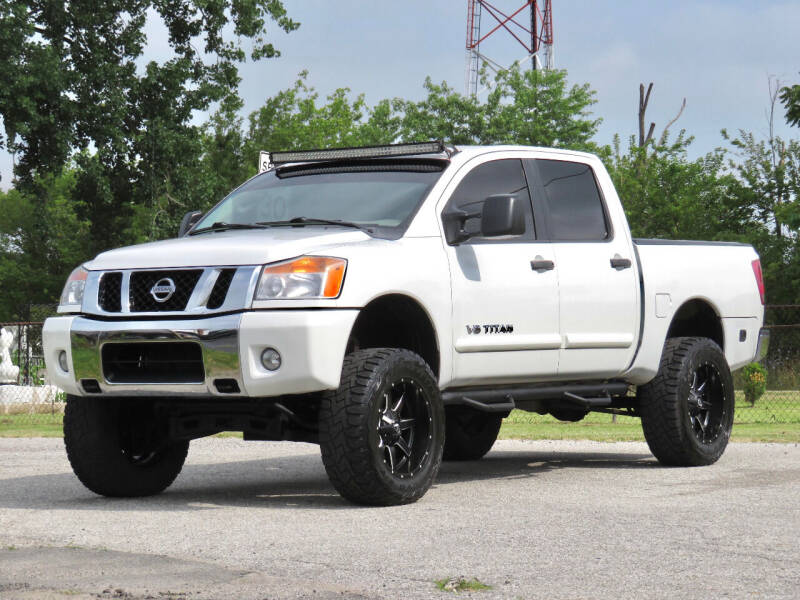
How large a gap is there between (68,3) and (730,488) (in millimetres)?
28147

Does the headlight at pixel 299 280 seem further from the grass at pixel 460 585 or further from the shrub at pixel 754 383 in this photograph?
the shrub at pixel 754 383

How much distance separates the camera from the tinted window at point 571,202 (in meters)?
9.05

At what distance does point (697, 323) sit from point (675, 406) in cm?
121

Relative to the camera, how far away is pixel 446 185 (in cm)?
815

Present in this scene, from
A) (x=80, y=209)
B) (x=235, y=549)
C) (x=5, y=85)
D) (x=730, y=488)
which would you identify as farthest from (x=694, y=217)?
(x=235, y=549)

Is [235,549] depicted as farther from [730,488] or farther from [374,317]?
[730,488]

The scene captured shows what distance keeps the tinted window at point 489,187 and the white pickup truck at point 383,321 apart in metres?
0.01

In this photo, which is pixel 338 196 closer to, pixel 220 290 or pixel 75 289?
pixel 220 290

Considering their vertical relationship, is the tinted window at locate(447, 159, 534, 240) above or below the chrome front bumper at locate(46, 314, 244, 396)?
above

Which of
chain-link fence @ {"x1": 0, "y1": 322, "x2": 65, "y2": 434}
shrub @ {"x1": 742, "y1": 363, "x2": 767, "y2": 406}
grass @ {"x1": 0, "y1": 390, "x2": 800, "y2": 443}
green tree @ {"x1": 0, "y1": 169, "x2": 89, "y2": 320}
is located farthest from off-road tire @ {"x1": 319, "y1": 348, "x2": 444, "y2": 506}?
green tree @ {"x1": 0, "y1": 169, "x2": 89, "y2": 320}

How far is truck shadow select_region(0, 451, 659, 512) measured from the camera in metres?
7.88

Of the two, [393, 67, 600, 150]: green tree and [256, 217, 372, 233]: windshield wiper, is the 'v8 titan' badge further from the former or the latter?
[393, 67, 600, 150]: green tree

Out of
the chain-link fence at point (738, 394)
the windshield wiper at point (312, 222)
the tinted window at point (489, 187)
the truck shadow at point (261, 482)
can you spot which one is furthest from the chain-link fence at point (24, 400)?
the tinted window at point (489, 187)

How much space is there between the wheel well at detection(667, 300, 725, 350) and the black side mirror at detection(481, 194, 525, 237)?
2.76 meters
